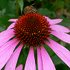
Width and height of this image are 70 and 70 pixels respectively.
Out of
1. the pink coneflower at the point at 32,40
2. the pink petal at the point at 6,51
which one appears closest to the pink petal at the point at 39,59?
the pink coneflower at the point at 32,40

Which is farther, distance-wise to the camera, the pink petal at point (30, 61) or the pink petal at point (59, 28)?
the pink petal at point (59, 28)

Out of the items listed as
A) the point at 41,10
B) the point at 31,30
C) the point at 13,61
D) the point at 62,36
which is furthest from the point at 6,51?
the point at 41,10

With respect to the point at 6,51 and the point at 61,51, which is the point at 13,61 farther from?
the point at 61,51

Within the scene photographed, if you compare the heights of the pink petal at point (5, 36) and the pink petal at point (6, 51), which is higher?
the pink petal at point (5, 36)

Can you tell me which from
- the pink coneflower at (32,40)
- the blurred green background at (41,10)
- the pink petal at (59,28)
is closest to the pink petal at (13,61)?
the pink coneflower at (32,40)

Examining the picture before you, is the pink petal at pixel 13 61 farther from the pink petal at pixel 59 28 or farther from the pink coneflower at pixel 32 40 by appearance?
the pink petal at pixel 59 28

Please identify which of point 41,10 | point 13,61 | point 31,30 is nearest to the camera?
point 13,61

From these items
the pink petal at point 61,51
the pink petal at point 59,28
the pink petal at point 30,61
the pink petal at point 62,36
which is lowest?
the pink petal at point 30,61

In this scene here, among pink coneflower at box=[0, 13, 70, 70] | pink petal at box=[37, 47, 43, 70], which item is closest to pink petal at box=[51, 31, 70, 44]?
pink coneflower at box=[0, 13, 70, 70]

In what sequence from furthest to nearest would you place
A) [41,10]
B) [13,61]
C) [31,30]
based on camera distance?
[41,10] < [31,30] < [13,61]
